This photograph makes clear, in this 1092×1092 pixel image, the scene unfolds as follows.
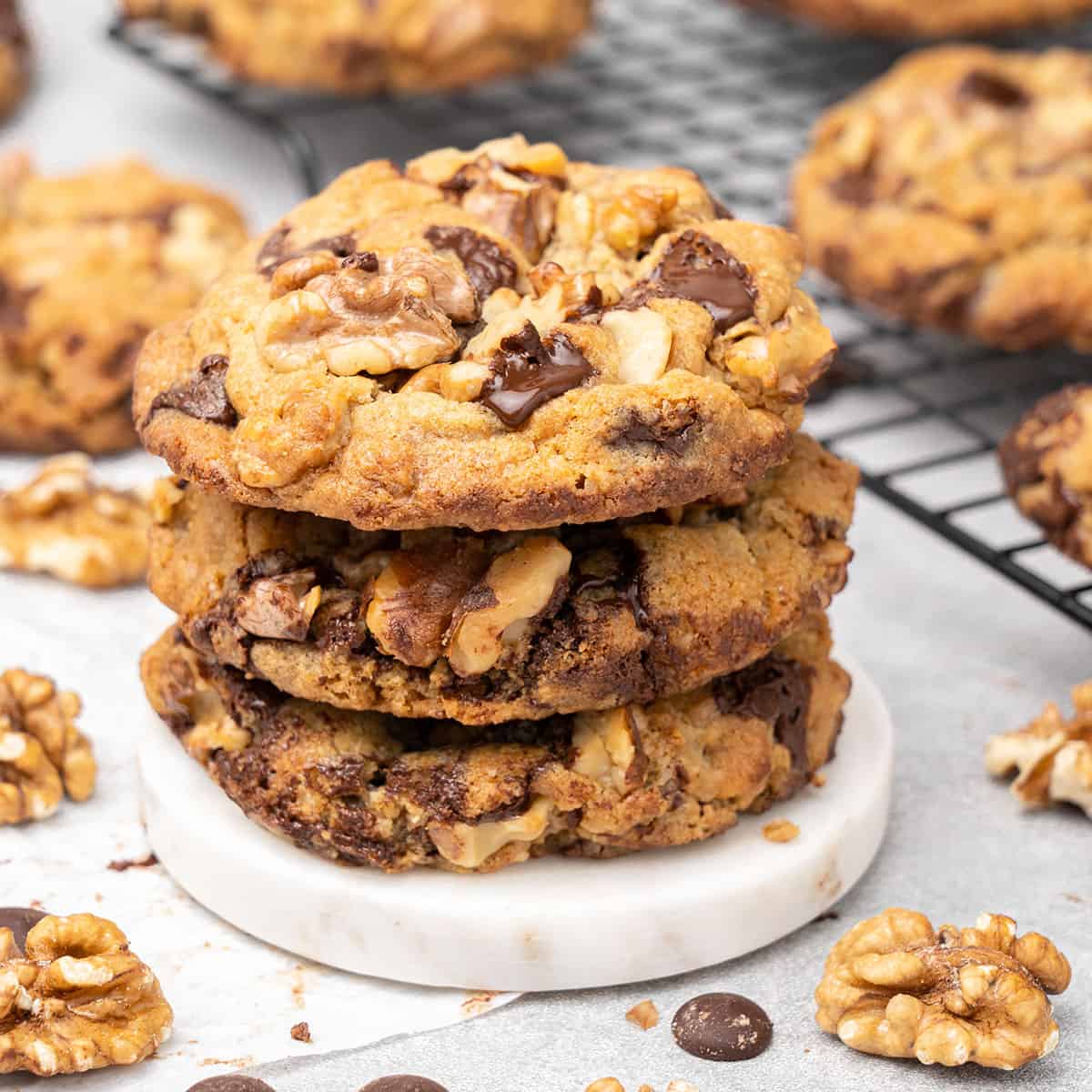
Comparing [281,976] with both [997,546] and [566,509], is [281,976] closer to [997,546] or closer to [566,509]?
[566,509]

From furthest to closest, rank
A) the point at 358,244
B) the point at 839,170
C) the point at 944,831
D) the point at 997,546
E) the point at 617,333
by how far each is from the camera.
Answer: the point at 839,170 < the point at 997,546 < the point at 944,831 < the point at 358,244 < the point at 617,333

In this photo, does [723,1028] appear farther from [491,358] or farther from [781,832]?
[491,358]

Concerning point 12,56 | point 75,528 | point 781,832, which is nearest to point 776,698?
point 781,832

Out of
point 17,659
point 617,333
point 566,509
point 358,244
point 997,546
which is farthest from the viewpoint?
point 997,546

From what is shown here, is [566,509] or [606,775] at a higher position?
[566,509]

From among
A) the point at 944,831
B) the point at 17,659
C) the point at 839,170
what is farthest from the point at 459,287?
the point at 839,170

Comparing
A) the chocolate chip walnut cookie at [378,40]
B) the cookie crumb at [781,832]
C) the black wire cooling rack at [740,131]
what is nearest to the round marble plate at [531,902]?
the cookie crumb at [781,832]

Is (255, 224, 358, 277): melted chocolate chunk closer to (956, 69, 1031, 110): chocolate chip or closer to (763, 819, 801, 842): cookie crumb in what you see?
(763, 819, 801, 842): cookie crumb
